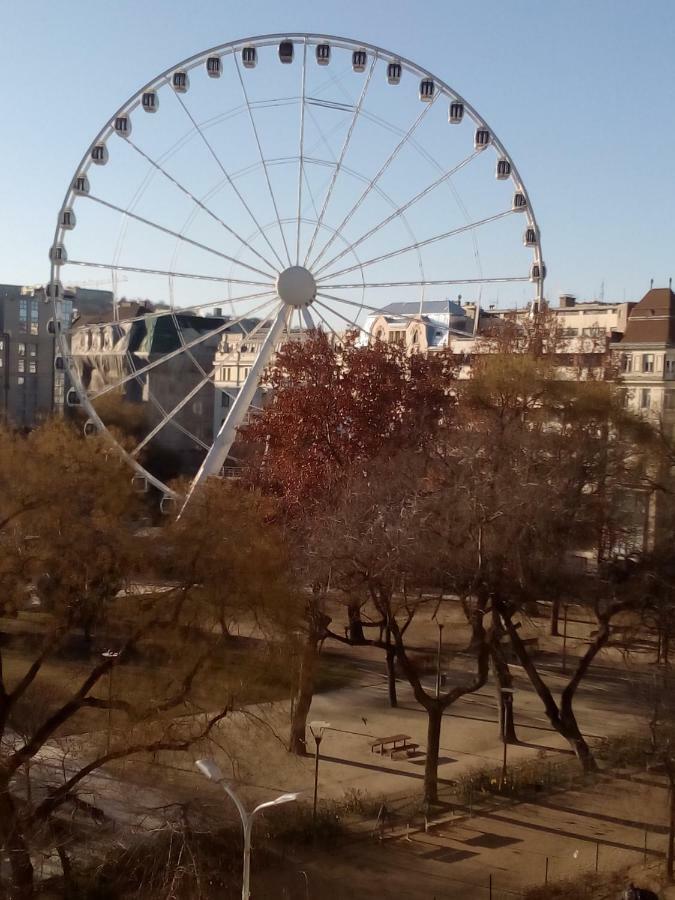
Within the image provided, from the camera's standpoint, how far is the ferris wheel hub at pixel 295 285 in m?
40.3

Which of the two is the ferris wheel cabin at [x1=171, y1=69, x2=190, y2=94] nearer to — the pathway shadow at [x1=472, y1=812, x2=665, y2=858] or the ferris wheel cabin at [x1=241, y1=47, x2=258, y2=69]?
the ferris wheel cabin at [x1=241, y1=47, x2=258, y2=69]

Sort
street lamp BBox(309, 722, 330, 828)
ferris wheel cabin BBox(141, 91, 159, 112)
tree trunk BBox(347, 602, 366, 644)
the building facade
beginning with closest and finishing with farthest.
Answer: street lamp BBox(309, 722, 330, 828), tree trunk BBox(347, 602, 366, 644), ferris wheel cabin BBox(141, 91, 159, 112), the building facade

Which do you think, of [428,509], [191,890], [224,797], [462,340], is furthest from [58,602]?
[462,340]

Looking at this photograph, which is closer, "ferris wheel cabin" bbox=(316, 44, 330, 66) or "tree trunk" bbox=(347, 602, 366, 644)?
"tree trunk" bbox=(347, 602, 366, 644)

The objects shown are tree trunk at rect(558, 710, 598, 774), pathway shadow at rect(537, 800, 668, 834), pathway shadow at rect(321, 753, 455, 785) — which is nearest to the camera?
pathway shadow at rect(537, 800, 668, 834)

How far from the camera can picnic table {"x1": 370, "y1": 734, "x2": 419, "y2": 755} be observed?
27.9 m

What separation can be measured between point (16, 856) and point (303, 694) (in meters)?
10.2

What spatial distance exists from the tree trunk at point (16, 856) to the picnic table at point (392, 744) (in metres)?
11.6

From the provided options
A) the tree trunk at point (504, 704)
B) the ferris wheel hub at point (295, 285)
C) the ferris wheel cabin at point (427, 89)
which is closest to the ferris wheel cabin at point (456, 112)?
the ferris wheel cabin at point (427, 89)

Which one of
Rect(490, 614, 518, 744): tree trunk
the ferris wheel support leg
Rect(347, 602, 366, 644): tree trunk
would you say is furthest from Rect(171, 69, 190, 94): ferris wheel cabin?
Rect(490, 614, 518, 744): tree trunk

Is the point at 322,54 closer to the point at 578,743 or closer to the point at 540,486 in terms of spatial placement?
the point at 540,486

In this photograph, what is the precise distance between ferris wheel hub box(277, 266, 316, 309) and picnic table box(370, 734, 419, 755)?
16960 millimetres

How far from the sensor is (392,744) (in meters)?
28.5

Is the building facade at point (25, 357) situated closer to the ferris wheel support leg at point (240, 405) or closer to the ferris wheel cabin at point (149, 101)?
the ferris wheel cabin at point (149, 101)
